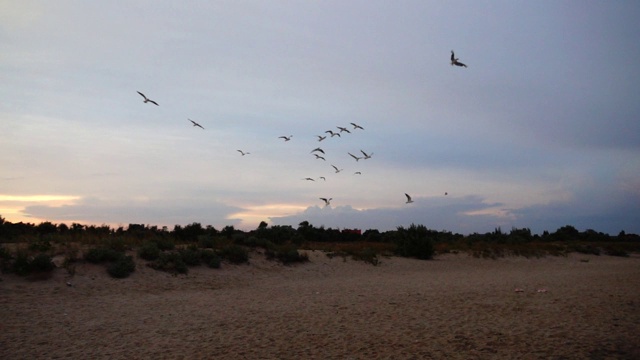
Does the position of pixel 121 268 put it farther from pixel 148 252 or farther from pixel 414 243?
pixel 414 243

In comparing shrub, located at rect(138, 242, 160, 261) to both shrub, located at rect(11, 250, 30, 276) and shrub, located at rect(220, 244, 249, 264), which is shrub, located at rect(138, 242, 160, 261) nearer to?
shrub, located at rect(220, 244, 249, 264)

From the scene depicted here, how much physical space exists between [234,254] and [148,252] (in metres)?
3.94

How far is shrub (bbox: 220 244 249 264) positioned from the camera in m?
20.7

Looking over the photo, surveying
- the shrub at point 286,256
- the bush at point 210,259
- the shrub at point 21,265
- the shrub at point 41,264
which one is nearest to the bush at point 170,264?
the bush at point 210,259

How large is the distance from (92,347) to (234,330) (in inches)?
105

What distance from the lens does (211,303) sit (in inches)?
523

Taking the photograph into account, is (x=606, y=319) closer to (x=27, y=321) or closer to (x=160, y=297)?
(x=160, y=297)

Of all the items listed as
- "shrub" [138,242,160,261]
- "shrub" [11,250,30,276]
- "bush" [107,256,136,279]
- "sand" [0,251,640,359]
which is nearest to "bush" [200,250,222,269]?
"sand" [0,251,640,359]

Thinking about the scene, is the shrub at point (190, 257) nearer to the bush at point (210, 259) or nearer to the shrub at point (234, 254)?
the bush at point (210, 259)

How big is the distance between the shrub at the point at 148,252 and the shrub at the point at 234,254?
3169mm

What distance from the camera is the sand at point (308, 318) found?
8.13 m

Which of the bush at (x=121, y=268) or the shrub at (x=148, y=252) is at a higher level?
the shrub at (x=148, y=252)

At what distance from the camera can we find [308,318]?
35.8 ft

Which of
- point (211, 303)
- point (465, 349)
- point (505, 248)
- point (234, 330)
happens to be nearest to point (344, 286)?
point (211, 303)
